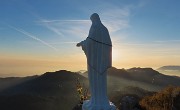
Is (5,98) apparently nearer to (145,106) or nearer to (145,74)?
(145,106)

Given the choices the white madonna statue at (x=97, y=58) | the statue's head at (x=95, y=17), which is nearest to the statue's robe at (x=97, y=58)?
the white madonna statue at (x=97, y=58)

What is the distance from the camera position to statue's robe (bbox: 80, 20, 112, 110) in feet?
38.0

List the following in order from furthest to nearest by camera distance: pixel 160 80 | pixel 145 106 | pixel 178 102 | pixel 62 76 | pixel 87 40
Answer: pixel 160 80 < pixel 62 76 < pixel 178 102 < pixel 145 106 < pixel 87 40

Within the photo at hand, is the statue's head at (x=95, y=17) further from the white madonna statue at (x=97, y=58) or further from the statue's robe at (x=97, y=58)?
the statue's robe at (x=97, y=58)

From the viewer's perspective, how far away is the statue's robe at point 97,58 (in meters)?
11.6

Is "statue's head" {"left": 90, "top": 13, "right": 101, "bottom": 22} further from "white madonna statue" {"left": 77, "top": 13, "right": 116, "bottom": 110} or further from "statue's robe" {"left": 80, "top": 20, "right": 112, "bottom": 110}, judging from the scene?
"statue's robe" {"left": 80, "top": 20, "right": 112, "bottom": 110}

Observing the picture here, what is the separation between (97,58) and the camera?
1164 cm

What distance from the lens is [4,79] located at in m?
80.7

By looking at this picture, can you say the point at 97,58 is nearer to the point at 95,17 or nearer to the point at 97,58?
the point at 97,58

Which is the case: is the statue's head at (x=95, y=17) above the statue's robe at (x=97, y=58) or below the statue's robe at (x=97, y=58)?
above

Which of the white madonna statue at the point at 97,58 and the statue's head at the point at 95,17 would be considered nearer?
the white madonna statue at the point at 97,58

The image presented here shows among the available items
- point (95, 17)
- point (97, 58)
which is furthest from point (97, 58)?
point (95, 17)

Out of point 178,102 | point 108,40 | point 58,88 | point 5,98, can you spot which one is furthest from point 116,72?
point 108,40

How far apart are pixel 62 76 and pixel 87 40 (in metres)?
47.4
